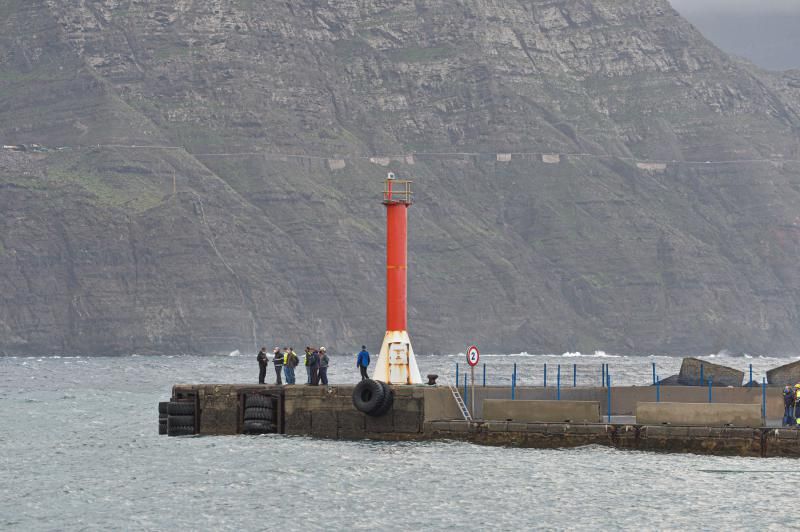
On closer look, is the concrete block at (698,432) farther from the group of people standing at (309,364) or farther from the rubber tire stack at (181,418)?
the rubber tire stack at (181,418)

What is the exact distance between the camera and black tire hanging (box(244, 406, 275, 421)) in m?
59.2

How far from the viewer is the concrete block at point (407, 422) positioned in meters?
57.4

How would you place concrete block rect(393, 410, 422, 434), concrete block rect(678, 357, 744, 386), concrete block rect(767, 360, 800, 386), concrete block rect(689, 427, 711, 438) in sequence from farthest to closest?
concrete block rect(678, 357, 744, 386) < concrete block rect(767, 360, 800, 386) < concrete block rect(393, 410, 422, 434) < concrete block rect(689, 427, 711, 438)

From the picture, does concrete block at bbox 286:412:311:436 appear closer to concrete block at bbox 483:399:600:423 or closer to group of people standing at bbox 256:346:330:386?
group of people standing at bbox 256:346:330:386

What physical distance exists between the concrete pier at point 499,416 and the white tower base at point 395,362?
4.53 ft

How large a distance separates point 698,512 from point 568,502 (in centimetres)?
388

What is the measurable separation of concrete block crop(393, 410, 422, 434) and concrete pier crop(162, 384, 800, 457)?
0.11ft

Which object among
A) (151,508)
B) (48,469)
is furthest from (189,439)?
(151,508)

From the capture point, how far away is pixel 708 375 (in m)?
66.9

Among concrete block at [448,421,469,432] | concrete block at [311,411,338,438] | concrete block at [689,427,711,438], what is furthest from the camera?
concrete block at [311,411,338,438]

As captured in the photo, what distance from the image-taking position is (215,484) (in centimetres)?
5456

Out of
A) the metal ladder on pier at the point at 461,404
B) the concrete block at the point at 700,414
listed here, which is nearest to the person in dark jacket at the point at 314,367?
the metal ladder on pier at the point at 461,404

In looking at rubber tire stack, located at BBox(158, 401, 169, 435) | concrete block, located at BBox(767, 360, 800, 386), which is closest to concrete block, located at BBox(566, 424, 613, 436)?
concrete block, located at BBox(767, 360, 800, 386)

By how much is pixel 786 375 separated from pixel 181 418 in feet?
74.5
